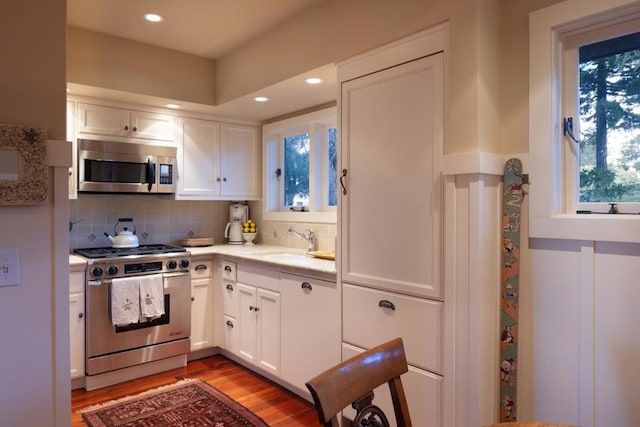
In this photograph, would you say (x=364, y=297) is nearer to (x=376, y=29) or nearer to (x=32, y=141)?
(x=376, y=29)

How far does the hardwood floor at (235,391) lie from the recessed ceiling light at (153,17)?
2541 mm

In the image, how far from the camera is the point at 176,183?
12.0ft

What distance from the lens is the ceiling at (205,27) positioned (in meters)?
2.58

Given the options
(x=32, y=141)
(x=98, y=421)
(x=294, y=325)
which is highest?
(x=32, y=141)

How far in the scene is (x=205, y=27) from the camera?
2902 mm

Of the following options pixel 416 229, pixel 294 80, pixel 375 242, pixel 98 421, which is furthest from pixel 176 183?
pixel 416 229

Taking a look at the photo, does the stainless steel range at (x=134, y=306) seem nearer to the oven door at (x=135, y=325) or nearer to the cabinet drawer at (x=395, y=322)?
the oven door at (x=135, y=325)

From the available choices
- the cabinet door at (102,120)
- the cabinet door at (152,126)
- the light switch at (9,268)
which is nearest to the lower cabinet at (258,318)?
the cabinet door at (152,126)

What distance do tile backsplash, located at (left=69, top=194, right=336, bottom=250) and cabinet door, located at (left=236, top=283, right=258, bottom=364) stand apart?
2.31 ft

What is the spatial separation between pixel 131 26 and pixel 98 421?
2.55 metres

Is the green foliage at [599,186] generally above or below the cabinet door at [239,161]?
below

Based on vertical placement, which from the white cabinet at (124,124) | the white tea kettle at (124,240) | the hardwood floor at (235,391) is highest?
the white cabinet at (124,124)

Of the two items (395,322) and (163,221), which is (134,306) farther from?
(395,322)

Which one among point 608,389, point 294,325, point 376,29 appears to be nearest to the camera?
point 608,389
